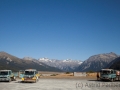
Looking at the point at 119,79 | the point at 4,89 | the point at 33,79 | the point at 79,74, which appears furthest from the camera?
the point at 79,74

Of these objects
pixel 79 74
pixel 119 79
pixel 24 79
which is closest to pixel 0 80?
pixel 24 79

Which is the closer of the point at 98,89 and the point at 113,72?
the point at 98,89

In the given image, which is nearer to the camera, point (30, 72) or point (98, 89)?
point (98, 89)

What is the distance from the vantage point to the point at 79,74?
7062 centimetres

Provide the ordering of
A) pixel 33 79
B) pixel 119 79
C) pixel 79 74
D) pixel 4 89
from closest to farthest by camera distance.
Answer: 1. pixel 4 89
2. pixel 33 79
3. pixel 119 79
4. pixel 79 74

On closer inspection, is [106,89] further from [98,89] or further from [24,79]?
[24,79]

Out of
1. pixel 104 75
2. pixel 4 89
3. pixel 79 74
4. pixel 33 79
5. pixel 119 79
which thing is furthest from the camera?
pixel 79 74

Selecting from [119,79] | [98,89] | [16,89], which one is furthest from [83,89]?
[119,79]

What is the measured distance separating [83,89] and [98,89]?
1930 millimetres

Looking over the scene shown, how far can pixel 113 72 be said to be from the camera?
141ft

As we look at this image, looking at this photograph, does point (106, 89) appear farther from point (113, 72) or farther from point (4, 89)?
point (113, 72)

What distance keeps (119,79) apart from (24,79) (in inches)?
865

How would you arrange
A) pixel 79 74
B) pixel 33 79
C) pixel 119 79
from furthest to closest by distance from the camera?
pixel 79 74 < pixel 119 79 < pixel 33 79

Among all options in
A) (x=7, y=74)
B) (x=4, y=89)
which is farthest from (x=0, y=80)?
(x=4, y=89)
